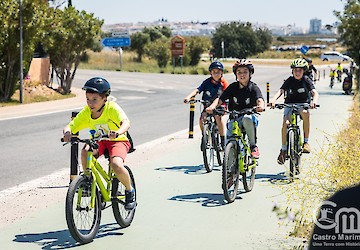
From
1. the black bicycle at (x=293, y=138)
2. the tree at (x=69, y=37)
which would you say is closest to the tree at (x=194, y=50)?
the tree at (x=69, y=37)

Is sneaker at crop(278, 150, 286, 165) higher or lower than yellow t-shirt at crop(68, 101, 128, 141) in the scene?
lower

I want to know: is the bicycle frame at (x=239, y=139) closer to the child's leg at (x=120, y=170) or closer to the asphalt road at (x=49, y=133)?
the child's leg at (x=120, y=170)

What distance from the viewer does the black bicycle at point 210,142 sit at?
34.8ft

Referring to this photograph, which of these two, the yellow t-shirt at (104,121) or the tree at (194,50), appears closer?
the yellow t-shirt at (104,121)

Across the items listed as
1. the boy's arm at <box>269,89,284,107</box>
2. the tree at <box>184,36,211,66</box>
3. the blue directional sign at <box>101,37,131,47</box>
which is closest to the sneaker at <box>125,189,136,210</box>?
the boy's arm at <box>269,89,284,107</box>

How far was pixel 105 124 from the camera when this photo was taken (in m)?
6.63

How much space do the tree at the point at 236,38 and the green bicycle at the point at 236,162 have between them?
57.9 metres

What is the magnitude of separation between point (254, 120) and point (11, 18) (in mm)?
20123

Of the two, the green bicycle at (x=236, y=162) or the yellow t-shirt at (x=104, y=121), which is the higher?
the yellow t-shirt at (x=104, y=121)

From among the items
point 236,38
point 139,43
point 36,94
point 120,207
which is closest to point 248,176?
point 120,207

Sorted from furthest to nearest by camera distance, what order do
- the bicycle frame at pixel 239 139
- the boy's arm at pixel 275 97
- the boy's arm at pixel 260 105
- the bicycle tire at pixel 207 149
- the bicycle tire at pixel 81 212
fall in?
the bicycle tire at pixel 207 149 < the boy's arm at pixel 275 97 < the boy's arm at pixel 260 105 < the bicycle frame at pixel 239 139 < the bicycle tire at pixel 81 212

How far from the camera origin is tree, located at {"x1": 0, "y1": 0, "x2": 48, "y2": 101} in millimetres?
26609

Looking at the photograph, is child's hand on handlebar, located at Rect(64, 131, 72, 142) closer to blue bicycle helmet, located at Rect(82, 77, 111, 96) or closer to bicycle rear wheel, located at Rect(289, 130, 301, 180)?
blue bicycle helmet, located at Rect(82, 77, 111, 96)

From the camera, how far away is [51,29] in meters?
31.5
